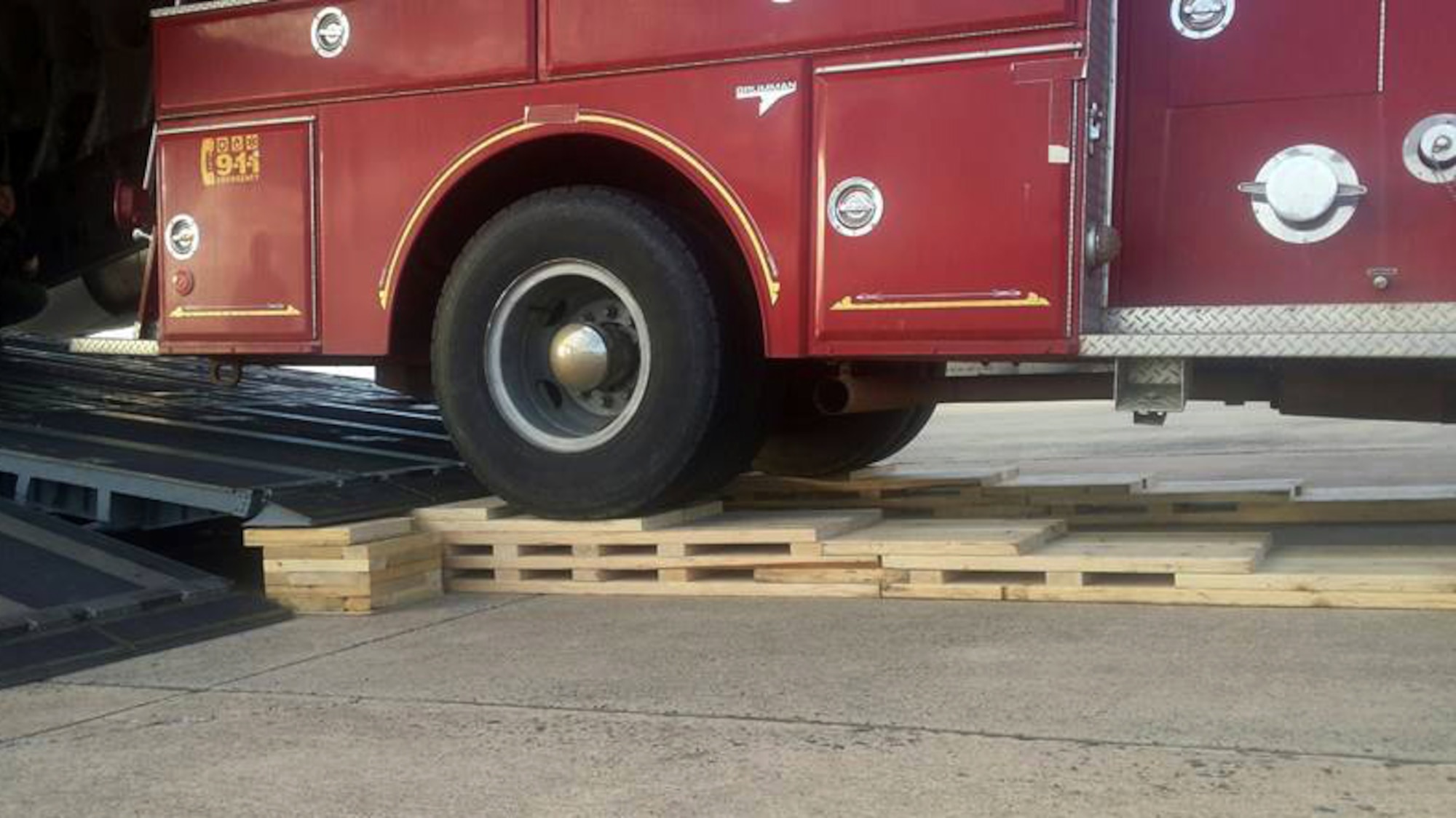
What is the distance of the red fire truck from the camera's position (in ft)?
13.0

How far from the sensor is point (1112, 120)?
412cm

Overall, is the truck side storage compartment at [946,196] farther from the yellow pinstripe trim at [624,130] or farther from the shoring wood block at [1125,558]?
the shoring wood block at [1125,558]

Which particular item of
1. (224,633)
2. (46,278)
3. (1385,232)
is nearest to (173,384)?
(46,278)

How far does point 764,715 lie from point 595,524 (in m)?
1.70

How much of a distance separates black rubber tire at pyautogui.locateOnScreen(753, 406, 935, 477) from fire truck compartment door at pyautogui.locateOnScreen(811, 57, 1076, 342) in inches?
82.9

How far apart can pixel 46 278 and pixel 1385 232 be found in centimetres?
711

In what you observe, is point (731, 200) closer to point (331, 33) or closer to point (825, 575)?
point (825, 575)

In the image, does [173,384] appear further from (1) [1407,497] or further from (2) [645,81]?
(1) [1407,497]

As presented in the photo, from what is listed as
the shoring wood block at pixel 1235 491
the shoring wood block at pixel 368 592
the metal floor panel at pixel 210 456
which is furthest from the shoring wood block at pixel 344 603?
the shoring wood block at pixel 1235 491

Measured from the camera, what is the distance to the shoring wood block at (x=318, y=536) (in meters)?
4.63

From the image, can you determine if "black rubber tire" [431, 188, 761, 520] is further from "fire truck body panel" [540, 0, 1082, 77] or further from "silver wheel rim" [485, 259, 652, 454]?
"fire truck body panel" [540, 0, 1082, 77]

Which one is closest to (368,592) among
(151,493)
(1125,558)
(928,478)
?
(151,493)

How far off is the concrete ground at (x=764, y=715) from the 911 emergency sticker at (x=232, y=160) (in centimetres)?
174

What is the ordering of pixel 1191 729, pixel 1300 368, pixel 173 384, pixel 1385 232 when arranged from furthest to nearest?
1. pixel 173 384
2. pixel 1300 368
3. pixel 1385 232
4. pixel 1191 729
